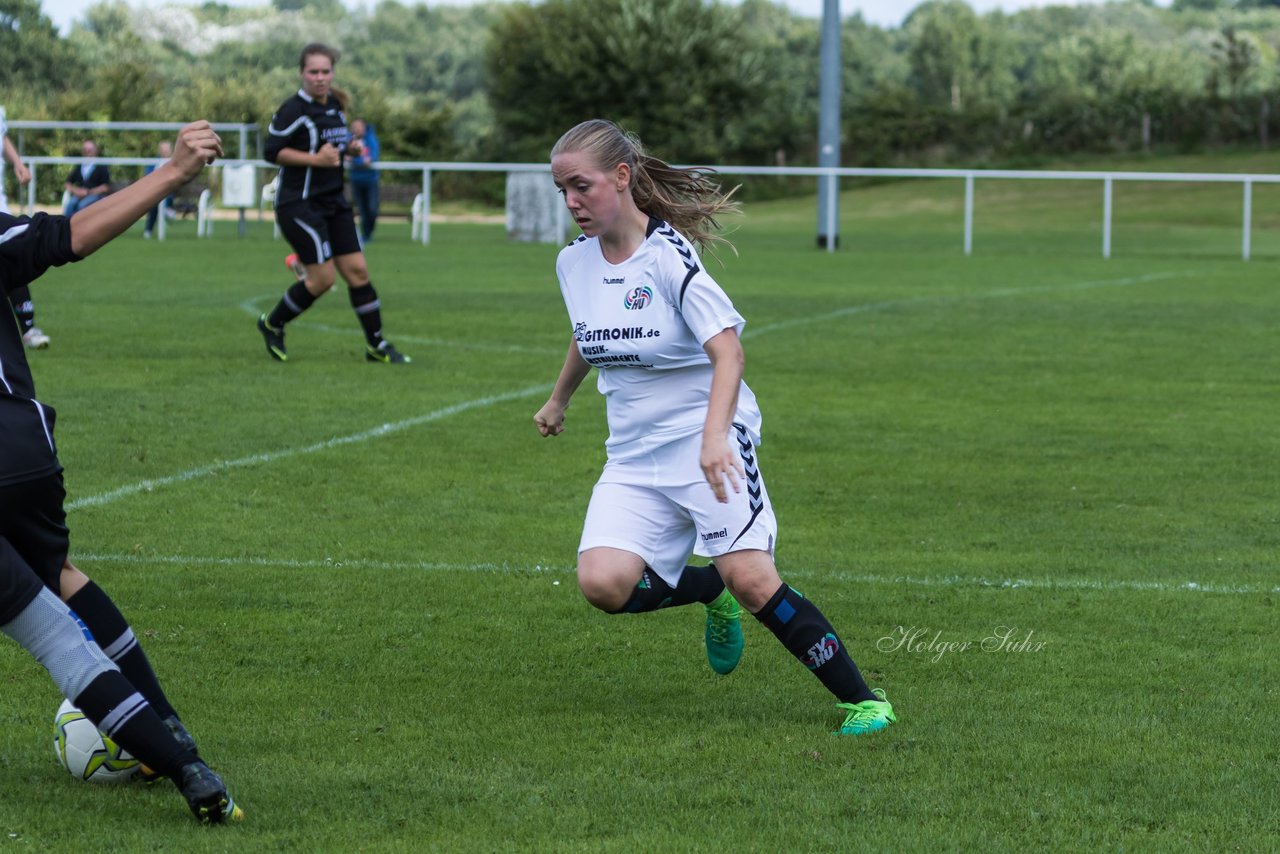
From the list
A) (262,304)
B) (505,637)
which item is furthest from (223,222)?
(505,637)

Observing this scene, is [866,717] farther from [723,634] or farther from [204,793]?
[204,793]

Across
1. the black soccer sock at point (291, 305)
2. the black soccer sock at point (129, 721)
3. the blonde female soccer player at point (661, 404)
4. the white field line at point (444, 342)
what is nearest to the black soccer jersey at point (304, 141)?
the black soccer sock at point (291, 305)

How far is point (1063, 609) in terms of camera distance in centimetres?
621

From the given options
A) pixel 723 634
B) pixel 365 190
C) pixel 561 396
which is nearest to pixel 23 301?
pixel 561 396

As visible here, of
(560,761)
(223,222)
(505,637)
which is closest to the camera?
(560,761)

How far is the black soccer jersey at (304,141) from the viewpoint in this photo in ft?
40.8

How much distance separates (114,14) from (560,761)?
10535 cm

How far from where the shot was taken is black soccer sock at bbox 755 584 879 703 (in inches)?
189

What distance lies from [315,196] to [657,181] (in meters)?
7.75

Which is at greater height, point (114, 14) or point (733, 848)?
point (114, 14)

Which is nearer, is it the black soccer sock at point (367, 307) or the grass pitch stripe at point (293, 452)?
the grass pitch stripe at point (293, 452)

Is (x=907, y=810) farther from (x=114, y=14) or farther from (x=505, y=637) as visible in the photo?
(x=114, y=14)

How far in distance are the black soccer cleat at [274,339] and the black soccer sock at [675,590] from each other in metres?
8.04

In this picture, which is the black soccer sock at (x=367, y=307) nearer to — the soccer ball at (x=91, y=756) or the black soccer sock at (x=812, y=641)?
the black soccer sock at (x=812, y=641)
